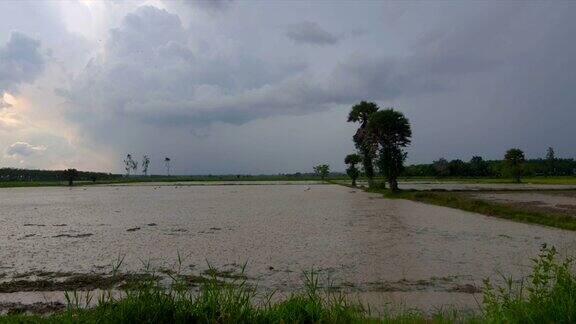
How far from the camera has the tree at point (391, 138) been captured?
→ 120 ft

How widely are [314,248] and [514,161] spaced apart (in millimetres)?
55408

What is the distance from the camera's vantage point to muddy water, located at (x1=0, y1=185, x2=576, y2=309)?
8023 millimetres

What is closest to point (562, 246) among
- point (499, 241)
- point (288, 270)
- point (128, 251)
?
point (499, 241)

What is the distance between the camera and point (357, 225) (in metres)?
16.1

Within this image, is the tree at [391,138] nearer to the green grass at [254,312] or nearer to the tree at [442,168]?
the green grass at [254,312]

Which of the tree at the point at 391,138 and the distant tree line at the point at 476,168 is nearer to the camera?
the tree at the point at 391,138

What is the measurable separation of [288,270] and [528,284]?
4.25 m

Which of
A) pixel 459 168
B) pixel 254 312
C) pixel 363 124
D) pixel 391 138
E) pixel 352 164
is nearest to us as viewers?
pixel 254 312

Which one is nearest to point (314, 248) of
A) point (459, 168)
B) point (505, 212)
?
point (505, 212)

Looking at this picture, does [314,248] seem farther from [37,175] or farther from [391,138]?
[37,175]

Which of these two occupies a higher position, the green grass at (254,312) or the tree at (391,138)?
the tree at (391,138)

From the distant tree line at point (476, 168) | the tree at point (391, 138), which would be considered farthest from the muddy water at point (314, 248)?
the distant tree line at point (476, 168)

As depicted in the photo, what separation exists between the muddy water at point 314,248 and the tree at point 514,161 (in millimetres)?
44492

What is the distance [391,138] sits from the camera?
1455 inches
